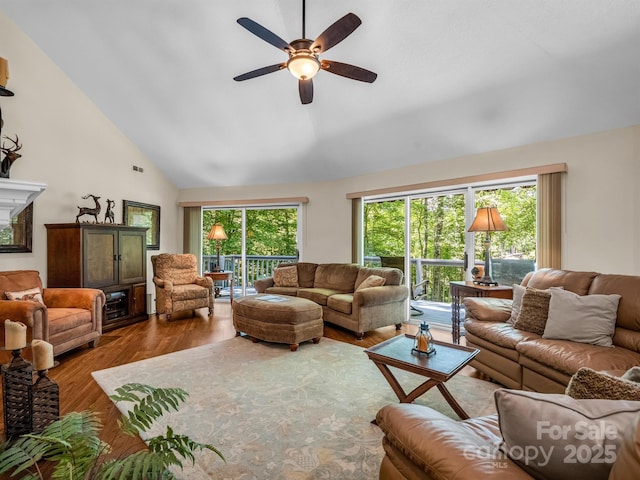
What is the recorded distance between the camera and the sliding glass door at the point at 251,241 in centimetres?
642

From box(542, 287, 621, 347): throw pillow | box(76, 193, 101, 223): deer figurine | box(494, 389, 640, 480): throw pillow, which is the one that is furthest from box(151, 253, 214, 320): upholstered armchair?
box(494, 389, 640, 480): throw pillow

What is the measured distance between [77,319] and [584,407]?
422 cm

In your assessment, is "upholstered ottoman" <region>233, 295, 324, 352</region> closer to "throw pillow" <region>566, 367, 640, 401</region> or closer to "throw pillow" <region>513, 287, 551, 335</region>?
"throw pillow" <region>513, 287, 551, 335</region>

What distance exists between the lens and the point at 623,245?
316 centimetres

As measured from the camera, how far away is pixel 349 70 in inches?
102

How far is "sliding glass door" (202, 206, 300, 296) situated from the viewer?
6422mm

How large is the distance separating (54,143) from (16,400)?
370 cm

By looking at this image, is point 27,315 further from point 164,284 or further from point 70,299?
point 164,284

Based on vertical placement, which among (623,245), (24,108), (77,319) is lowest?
(77,319)

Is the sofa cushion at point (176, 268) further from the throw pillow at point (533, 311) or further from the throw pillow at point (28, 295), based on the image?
the throw pillow at point (533, 311)

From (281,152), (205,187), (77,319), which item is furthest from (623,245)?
(205,187)

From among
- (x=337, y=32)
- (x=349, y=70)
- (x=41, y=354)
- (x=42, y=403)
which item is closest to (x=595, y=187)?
(x=349, y=70)

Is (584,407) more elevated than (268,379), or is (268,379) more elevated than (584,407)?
(584,407)

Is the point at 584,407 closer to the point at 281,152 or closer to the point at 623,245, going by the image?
the point at 623,245
